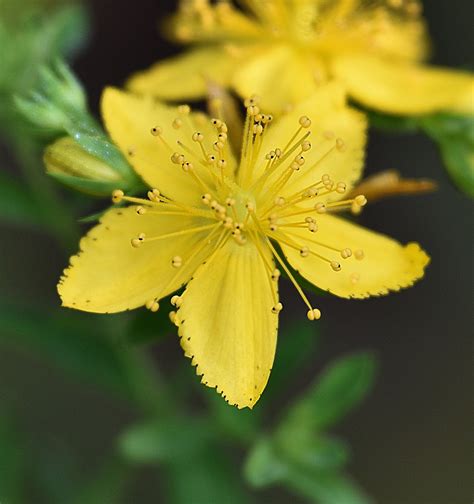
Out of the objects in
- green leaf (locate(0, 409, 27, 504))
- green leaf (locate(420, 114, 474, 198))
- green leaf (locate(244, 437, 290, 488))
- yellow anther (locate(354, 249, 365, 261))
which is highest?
yellow anther (locate(354, 249, 365, 261))

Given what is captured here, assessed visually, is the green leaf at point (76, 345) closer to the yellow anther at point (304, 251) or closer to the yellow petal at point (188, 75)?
the yellow petal at point (188, 75)

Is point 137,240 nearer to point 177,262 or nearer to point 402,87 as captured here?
point 177,262

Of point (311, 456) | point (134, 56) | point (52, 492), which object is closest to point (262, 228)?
point (311, 456)

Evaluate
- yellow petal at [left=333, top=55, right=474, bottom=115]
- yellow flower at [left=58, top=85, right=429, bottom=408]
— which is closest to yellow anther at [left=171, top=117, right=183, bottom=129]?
yellow flower at [left=58, top=85, right=429, bottom=408]

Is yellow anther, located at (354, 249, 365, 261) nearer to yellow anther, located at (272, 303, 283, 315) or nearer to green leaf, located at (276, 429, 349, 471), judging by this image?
yellow anther, located at (272, 303, 283, 315)

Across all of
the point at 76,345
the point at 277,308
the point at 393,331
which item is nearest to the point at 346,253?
the point at 277,308

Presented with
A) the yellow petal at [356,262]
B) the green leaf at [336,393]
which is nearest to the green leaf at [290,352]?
the green leaf at [336,393]

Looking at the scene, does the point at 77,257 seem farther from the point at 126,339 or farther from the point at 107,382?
the point at 107,382

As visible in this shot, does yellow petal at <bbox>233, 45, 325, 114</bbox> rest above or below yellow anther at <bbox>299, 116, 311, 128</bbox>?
below
